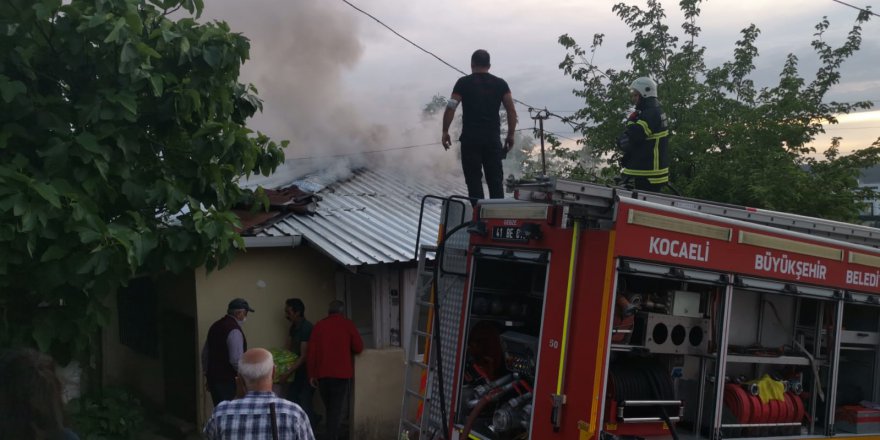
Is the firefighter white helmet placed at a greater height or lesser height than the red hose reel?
greater

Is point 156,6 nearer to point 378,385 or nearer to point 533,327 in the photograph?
point 533,327

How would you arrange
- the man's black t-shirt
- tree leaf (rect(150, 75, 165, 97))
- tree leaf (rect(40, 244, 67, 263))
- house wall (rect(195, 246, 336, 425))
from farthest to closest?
1. house wall (rect(195, 246, 336, 425))
2. the man's black t-shirt
3. tree leaf (rect(150, 75, 165, 97))
4. tree leaf (rect(40, 244, 67, 263))

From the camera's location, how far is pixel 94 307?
16.3 ft

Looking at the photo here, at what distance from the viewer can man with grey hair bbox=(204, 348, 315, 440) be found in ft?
11.8

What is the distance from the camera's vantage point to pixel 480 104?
7578 mm

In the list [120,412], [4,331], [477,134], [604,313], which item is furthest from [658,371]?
[120,412]

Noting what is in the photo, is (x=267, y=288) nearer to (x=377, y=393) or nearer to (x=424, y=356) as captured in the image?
(x=377, y=393)

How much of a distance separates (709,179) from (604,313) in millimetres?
8089

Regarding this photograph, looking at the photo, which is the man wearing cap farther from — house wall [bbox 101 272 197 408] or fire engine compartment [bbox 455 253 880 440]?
fire engine compartment [bbox 455 253 880 440]

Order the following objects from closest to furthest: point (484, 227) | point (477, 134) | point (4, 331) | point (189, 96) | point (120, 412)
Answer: point (4, 331)
point (189, 96)
point (484, 227)
point (477, 134)
point (120, 412)

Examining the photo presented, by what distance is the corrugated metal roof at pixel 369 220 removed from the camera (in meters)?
8.88

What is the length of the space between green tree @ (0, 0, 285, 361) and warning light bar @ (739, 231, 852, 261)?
374cm

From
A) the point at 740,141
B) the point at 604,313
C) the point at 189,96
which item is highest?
the point at 740,141

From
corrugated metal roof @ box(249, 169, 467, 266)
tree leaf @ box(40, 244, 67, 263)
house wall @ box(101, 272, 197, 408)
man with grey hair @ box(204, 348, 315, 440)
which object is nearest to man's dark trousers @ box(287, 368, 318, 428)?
house wall @ box(101, 272, 197, 408)
